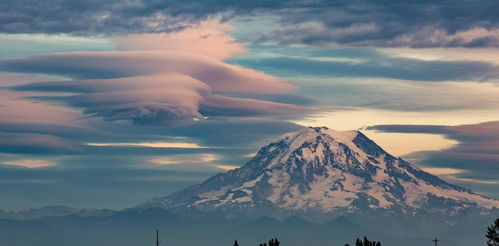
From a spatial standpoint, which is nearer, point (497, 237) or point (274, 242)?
point (274, 242)

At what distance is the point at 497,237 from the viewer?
184 m

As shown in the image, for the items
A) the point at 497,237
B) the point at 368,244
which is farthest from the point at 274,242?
the point at 497,237

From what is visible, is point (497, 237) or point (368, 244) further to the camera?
point (497, 237)

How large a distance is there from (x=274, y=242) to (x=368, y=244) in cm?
1422

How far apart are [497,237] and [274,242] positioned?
43.3 m

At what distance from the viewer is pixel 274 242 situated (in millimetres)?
162625

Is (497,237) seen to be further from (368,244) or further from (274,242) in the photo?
(274,242)

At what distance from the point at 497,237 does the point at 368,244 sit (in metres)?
30.3

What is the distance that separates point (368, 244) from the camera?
542 ft
